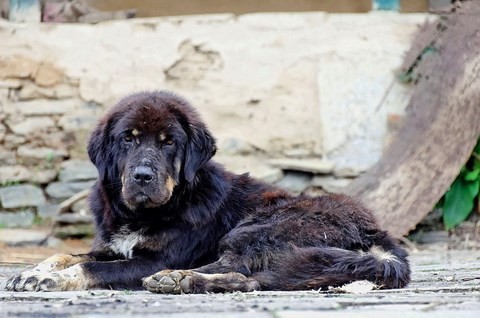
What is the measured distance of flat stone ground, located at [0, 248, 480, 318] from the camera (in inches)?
152

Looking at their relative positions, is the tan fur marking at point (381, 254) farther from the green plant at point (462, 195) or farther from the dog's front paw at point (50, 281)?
the green plant at point (462, 195)

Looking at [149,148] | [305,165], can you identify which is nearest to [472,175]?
[305,165]

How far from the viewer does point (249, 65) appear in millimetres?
9953

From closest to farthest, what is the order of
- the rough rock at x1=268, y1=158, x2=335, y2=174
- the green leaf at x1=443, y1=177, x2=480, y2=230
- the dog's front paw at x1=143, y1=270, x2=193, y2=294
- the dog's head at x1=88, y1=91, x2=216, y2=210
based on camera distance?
the dog's front paw at x1=143, y1=270, x2=193, y2=294 < the dog's head at x1=88, y1=91, x2=216, y2=210 < the green leaf at x1=443, y1=177, x2=480, y2=230 < the rough rock at x1=268, y1=158, x2=335, y2=174

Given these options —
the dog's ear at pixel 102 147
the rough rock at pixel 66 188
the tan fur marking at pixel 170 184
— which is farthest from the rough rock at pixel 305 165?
the tan fur marking at pixel 170 184

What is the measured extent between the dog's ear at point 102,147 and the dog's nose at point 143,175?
363mm

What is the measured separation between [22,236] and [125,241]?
377 centimetres

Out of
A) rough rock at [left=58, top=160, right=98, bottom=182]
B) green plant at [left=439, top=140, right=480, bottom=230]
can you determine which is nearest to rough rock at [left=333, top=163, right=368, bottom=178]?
green plant at [left=439, top=140, right=480, bottom=230]

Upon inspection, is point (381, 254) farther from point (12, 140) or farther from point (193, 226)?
point (12, 140)

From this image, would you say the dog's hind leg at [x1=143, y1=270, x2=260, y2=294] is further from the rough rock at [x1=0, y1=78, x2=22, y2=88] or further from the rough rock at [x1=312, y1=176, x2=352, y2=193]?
the rough rock at [x1=0, y1=78, x2=22, y2=88]

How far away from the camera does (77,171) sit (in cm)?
994

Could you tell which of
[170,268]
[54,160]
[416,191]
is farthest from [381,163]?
[170,268]

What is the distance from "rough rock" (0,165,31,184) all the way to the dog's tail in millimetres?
5089

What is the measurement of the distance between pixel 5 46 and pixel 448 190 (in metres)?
4.43
